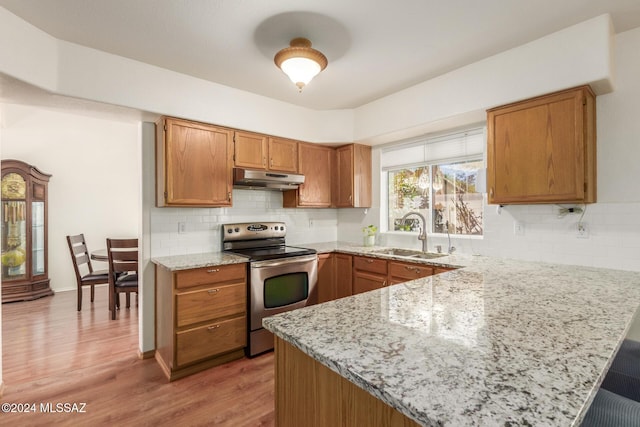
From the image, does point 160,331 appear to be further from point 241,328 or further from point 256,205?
point 256,205

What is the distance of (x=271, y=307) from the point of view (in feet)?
9.43

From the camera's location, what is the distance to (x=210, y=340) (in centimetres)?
255

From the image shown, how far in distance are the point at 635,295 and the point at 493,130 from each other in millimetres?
1435

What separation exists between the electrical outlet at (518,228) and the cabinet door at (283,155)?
Answer: 7.20ft

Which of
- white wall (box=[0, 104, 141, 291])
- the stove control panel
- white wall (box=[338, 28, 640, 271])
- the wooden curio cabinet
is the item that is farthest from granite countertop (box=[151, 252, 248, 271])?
the wooden curio cabinet

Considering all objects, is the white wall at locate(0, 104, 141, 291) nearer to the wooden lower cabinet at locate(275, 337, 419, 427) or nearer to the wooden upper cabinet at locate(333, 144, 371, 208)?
the wooden upper cabinet at locate(333, 144, 371, 208)

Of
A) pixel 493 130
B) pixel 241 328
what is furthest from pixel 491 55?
pixel 241 328

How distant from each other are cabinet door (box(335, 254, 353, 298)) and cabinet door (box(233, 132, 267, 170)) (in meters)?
1.31

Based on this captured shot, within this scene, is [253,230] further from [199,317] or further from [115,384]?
[115,384]

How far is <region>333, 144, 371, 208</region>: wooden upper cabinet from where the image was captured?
3691 mm

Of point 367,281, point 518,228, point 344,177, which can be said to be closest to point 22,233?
point 344,177

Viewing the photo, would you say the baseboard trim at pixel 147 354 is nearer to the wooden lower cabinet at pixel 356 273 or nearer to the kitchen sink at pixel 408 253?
the wooden lower cabinet at pixel 356 273

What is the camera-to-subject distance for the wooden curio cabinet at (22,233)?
4.39 meters

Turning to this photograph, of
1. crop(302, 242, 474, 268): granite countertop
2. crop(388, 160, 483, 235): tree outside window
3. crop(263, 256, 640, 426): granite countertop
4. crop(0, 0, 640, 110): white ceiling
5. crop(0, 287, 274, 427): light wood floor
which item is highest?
crop(0, 0, 640, 110): white ceiling
